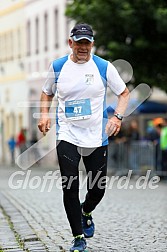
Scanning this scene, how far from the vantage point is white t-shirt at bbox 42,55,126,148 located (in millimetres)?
7828

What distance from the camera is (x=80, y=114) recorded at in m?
7.81

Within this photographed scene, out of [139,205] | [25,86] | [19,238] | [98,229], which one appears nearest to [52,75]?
[19,238]

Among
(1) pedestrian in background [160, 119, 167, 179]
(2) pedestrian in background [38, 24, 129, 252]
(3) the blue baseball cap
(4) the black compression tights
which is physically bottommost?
(1) pedestrian in background [160, 119, 167, 179]

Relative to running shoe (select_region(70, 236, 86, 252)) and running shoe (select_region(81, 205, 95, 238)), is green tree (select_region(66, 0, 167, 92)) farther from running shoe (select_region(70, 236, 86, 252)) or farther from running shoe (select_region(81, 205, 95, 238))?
running shoe (select_region(70, 236, 86, 252))

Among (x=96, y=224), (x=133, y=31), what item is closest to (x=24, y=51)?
(x=133, y=31)

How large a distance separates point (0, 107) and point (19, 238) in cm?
4444

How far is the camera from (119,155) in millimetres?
26219

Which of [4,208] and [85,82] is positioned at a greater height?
[85,82]

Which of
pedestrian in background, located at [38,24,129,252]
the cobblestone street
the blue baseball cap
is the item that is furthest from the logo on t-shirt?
the cobblestone street

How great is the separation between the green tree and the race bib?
15.2 m

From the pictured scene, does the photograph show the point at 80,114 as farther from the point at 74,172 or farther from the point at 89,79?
the point at 74,172

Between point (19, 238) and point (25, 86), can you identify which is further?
point (25, 86)

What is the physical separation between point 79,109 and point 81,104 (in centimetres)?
6

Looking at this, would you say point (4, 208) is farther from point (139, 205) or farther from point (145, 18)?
point (145, 18)
